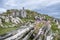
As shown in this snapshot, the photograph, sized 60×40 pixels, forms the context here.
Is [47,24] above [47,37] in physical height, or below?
above

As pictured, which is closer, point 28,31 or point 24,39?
point 24,39

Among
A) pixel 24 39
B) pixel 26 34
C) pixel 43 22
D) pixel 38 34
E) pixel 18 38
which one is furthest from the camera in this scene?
pixel 43 22

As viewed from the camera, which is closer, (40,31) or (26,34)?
(26,34)

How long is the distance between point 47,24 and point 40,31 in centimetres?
184

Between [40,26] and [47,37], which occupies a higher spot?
[40,26]

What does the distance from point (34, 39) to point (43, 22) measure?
203cm

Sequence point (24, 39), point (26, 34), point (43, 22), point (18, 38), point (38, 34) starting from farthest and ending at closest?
1. point (43, 22)
2. point (38, 34)
3. point (26, 34)
4. point (24, 39)
5. point (18, 38)

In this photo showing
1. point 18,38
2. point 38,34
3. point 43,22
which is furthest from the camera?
point 43,22

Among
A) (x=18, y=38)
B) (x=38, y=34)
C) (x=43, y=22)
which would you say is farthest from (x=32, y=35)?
(x=18, y=38)

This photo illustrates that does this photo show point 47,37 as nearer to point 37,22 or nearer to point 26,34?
point 37,22

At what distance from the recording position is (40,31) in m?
15.6

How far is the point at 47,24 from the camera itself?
17.2m

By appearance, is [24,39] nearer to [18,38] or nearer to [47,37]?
[18,38]

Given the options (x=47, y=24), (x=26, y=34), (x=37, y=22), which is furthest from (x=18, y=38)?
(x=47, y=24)
